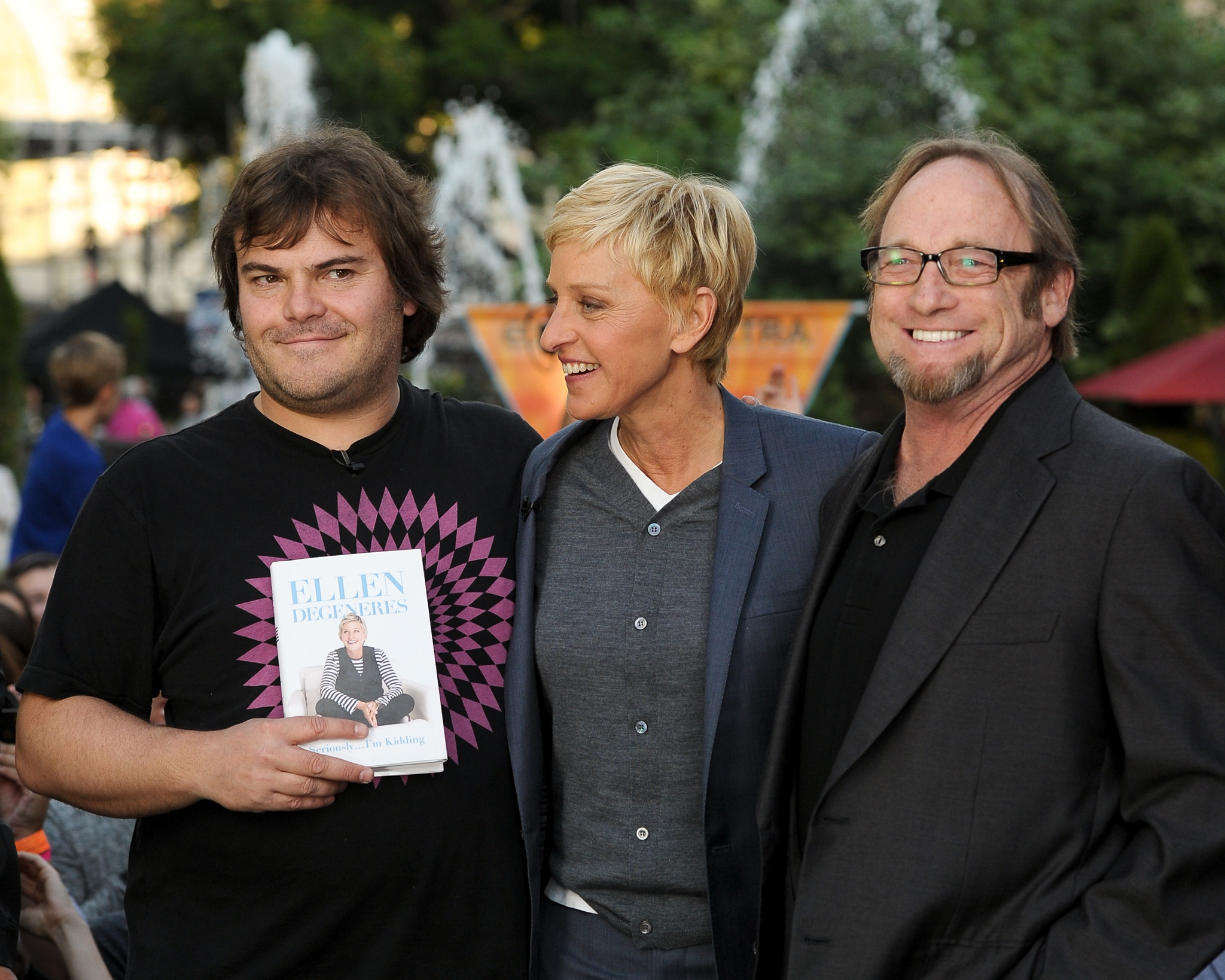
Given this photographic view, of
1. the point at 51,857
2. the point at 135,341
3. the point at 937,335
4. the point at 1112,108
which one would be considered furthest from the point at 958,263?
the point at 135,341

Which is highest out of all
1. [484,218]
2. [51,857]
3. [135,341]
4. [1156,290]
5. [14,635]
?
[484,218]

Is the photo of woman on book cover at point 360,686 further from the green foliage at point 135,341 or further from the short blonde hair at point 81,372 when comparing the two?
the green foliage at point 135,341

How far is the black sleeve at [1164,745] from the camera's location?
2.09 meters

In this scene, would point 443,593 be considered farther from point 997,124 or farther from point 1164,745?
point 997,124

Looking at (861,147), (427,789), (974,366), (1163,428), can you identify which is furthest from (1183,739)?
(861,147)

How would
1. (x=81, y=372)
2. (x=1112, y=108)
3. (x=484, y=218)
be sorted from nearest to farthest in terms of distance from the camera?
(x=81, y=372), (x=484, y=218), (x=1112, y=108)

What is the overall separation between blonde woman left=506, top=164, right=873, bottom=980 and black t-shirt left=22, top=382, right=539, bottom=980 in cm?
15

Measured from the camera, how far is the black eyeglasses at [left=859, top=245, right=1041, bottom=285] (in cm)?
248

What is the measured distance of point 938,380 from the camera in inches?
98.3

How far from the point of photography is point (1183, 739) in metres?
2.10

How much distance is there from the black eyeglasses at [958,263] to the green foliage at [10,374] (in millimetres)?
12696

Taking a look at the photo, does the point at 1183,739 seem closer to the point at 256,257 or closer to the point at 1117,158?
the point at 256,257

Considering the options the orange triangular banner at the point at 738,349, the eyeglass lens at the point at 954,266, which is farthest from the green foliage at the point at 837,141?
the eyeglass lens at the point at 954,266

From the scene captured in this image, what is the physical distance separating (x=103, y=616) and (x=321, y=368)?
2.17 feet
